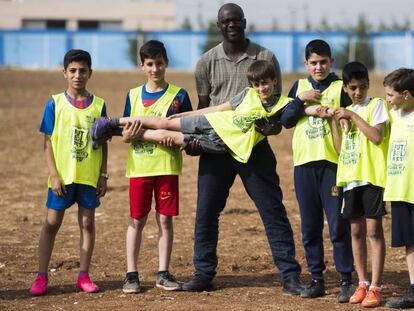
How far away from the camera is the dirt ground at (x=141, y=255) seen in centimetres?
747

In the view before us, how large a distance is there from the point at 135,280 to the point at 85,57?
5.67 ft

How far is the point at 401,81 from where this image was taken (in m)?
7.09

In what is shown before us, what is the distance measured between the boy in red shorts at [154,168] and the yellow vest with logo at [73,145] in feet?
0.99

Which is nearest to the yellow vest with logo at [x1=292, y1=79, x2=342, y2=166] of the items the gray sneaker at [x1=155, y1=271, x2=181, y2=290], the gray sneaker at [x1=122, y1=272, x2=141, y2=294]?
the gray sneaker at [x1=155, y1=271, x2=181, y2=290]

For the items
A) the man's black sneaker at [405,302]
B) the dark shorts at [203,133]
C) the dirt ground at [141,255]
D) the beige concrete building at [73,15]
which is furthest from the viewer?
the beige concrete building at [73,15]

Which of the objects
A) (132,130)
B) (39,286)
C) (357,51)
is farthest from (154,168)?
(357,51)

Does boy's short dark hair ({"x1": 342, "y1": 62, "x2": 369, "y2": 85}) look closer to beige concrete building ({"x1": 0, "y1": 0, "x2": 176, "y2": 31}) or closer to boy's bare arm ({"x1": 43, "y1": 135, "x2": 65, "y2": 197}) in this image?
boy's bare arm ({"x1": 43, "y1": 135, "x2": 65, "y2": 197})

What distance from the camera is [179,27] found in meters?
78.5

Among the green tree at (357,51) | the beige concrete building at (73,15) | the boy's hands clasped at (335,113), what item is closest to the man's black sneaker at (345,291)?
the boy's hands clasped at (335,113)

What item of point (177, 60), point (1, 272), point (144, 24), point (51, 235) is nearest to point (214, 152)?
point (51, 235)

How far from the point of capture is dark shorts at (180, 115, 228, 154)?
758cm

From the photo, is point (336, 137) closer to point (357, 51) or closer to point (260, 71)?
point (260, 71)

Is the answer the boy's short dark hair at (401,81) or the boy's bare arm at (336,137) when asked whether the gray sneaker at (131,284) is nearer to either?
the boy's bare arm at (336,137)

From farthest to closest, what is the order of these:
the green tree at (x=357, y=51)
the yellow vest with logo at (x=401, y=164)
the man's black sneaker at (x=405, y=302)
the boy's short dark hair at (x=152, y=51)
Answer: the green tree at (x=357, y=51) < the boy's short dark hair at (x=152, y=51) < the man's black sneaker at (x=405, y=302) < the yellow vest with logo at (x=401, y=164)
